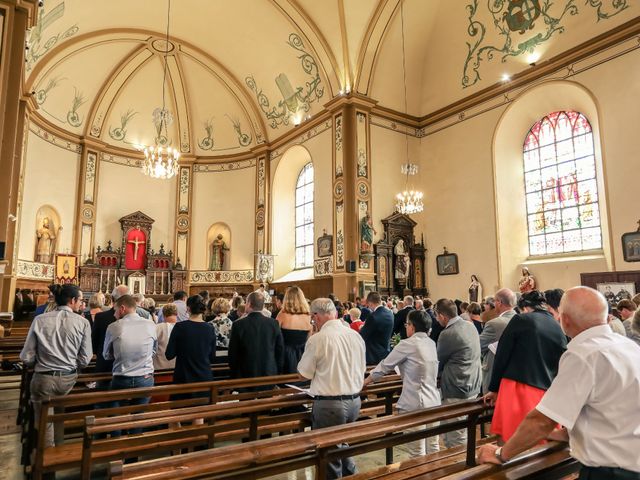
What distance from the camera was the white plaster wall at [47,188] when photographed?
15.7 meters

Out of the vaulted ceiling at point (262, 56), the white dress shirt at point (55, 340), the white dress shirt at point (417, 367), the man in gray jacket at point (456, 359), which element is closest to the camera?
the white dress shirt at point (417, 367)

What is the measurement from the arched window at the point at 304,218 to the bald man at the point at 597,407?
15.5 m

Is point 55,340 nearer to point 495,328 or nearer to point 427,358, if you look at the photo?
point 427,358

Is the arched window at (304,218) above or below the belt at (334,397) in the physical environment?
above

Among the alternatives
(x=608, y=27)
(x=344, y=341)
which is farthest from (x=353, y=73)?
(x=344, y=341)

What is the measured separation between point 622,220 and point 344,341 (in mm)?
10486

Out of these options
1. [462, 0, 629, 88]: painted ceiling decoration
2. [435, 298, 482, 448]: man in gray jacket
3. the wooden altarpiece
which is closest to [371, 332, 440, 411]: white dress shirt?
[435, 298, 482, 448]: man in gray jacket

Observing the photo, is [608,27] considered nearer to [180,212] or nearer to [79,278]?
[180,212]

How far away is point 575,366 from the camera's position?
1.75 metres

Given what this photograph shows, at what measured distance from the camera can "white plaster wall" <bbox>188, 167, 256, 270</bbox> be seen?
63.5 ft

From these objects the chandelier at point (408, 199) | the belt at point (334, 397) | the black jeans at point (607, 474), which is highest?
the chandelier at point (408, 199)

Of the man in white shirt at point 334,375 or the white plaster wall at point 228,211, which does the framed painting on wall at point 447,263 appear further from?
the man in white shirt at point 334,375

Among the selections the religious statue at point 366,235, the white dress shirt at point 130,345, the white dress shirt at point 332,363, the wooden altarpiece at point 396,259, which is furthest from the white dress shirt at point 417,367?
the wooden altarpiece at point 396,259

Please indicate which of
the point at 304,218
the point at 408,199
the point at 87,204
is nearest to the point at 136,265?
the point at 87,204
